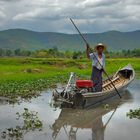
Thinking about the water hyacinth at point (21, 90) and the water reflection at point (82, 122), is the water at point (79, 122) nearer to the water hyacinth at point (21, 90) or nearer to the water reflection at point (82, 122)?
the water reflection at point (82, 122)

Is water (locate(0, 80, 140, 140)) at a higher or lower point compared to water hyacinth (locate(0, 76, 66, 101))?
lower

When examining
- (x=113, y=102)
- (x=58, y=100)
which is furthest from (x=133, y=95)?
(x=58, y=100)

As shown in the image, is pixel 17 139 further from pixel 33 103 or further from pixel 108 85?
pixel 108 85

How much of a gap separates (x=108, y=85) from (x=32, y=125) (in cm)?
949

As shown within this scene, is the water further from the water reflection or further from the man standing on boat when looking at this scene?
the man standing on boat

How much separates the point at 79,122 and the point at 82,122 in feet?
0.37

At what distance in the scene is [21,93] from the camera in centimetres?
2067

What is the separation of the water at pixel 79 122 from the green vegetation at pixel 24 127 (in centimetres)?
19

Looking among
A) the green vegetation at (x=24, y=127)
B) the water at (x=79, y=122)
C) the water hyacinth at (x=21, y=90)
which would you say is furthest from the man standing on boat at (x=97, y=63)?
the water hyacinth at (x=21, y=90)

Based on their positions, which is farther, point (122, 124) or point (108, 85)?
point (108, 85)

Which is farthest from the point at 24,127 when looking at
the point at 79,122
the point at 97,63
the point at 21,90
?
the point at 21,90

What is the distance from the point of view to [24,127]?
1245 centimetres

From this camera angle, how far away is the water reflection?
12.3 meters

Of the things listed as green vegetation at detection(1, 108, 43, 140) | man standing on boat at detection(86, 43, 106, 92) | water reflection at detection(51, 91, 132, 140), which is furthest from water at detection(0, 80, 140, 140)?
man standing on boat at detection(86, 43, 106, 92)
